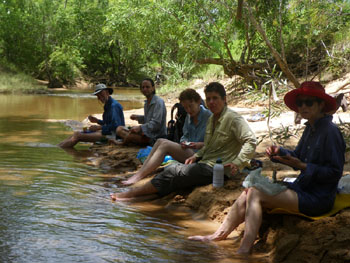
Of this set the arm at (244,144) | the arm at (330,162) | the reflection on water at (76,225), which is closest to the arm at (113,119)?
the reflection on water at (76,225)

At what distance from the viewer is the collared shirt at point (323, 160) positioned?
132 inches

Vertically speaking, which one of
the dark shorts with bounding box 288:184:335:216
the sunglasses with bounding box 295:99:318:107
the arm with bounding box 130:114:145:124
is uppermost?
the sunglasses with bounding box 295:99:318:107

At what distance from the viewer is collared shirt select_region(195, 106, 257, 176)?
459 cm

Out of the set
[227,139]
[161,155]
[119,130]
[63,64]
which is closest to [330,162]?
[227,139]

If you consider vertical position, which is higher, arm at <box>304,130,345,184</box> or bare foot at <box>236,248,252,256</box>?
arm at <box>304,130,345,184</box>

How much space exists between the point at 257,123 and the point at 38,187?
594 cm

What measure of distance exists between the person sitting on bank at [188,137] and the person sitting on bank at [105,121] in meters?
2.80

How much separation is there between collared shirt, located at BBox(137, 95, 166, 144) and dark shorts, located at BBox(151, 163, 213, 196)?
7.09 feet

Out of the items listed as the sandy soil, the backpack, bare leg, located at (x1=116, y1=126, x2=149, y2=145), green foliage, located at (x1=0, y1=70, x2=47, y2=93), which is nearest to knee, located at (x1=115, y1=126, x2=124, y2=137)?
bare leg, located at (x1=116, y1=126, x2=149, y2=145)

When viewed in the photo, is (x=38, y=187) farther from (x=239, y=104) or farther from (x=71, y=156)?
(x=239, y=104)

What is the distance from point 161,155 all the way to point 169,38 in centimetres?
1330

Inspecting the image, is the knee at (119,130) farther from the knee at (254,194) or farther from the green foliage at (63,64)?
the green foliage at (63,64)

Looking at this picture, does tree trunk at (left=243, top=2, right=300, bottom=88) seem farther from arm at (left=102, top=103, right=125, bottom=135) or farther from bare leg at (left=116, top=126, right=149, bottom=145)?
bare leg at (left=116, top=126, right=149, bottom=145)

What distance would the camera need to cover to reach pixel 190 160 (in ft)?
16.9
